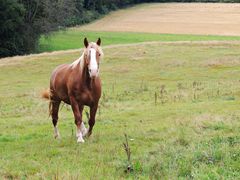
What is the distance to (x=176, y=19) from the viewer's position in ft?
324

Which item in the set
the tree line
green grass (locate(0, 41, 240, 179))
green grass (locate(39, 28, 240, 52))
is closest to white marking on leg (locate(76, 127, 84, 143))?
green grass (locate(0, 41, 240, 179))

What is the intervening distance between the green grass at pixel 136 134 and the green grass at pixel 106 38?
40807 millimetres

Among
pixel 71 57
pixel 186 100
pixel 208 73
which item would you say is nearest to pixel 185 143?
pixel 186 100

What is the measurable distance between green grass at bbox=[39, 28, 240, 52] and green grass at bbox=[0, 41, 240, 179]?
40807 millimetres

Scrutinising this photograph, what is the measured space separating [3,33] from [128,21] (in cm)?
4352

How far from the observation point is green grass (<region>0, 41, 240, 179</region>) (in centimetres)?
809

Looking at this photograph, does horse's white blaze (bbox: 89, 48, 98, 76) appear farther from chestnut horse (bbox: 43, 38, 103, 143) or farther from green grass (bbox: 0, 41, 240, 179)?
green grass (bbox: 0, 41, 240, 179)

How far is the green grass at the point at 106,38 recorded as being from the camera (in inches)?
2832

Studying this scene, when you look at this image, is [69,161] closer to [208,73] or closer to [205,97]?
[205,97]

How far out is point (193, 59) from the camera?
128 ft

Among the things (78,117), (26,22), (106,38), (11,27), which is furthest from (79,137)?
(106,38)

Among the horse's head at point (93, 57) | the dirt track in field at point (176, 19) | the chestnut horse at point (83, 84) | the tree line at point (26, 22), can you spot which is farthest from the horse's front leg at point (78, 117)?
the dirt track in field at point (176, 19)

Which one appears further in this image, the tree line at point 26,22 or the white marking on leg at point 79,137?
the tree line at point 26,22

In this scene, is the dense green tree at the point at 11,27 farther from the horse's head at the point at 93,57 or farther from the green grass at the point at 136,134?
the horse's head at the point at 93,57
